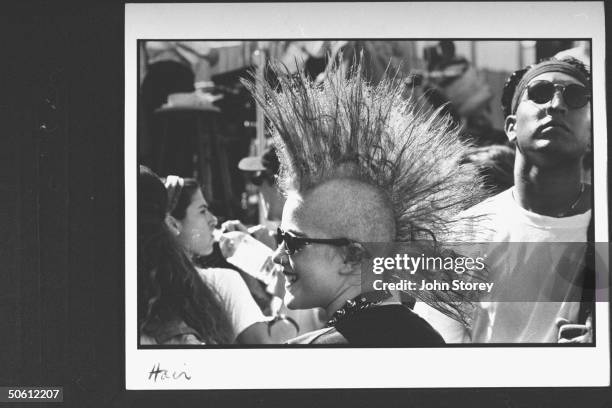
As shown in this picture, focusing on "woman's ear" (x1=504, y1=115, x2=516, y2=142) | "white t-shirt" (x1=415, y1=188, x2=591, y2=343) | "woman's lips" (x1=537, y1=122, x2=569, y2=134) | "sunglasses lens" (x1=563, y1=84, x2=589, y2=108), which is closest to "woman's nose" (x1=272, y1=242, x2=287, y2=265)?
"white t-shirt" (x1=415, y1=188, x2=591, y2=343)

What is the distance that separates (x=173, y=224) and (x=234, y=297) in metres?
0.49

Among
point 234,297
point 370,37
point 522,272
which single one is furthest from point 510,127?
point 234,297

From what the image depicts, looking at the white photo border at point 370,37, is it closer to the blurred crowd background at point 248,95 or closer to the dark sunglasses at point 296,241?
the blurred crowd background at point 248,95

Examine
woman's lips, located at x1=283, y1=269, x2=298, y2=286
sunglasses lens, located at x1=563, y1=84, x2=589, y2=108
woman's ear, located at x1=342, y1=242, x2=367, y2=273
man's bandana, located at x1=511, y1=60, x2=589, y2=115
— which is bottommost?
woman's lips, located at x1=283, y1=269, x2=298, y2=286

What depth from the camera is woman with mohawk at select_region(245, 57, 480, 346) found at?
439 cm

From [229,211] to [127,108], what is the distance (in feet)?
2.46

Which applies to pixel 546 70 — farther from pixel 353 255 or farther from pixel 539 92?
pixel 353 255

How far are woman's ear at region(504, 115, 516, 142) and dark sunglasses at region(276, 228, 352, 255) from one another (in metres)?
0.98

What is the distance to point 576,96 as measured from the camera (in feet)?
14.7
